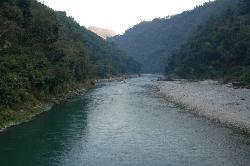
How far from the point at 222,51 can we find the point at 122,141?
357 feet

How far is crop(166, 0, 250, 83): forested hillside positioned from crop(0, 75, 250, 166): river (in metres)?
55.1

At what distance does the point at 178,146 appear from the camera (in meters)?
39.7

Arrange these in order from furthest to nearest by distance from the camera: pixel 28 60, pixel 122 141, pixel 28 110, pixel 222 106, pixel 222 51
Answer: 1. pixel 222 51
2. pixel 28 60
3. pixel 222 106
4. pixel 28 110
5. pixel 122 141

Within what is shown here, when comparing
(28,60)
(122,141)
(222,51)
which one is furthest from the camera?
(222,51)

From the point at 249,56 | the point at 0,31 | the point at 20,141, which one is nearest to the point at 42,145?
the point at 20,141

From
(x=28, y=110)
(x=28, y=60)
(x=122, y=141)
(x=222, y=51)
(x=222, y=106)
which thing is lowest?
(x=122, y=141)

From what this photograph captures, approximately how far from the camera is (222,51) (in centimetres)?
14412

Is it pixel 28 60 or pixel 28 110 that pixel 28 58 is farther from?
pixel 28 110

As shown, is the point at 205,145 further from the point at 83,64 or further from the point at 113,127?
the point at 83,64

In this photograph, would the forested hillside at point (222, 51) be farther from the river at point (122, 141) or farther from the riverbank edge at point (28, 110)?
the river at point (122, 141)

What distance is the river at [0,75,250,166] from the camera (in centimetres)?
3497

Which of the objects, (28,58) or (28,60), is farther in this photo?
(28,58)

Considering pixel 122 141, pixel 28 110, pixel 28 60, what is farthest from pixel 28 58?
pixel 122 141

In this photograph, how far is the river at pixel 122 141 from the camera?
3497 cm
